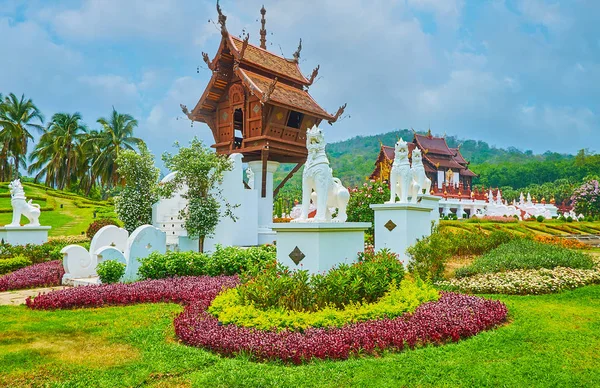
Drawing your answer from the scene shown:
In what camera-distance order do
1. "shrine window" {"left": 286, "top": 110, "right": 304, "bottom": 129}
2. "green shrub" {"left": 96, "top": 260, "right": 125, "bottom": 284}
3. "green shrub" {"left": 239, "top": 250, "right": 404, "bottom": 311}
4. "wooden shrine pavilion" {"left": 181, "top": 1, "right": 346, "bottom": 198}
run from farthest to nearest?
"shrine window" {"left": 286, "top": 110, "right": 304, "bottom": 129} < "wooden shrine pavilion" {"left": 181, "top": 1, "right": 346, "bottom": 198} < "green shrub" {"left": 96, "top": 260, "right": 125, "bottom": 284} < "green shrub" {"left": 239, "top": 250, "right": 404, "bottom": 311}

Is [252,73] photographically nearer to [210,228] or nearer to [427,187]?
[210,228]

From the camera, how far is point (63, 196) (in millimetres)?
32500

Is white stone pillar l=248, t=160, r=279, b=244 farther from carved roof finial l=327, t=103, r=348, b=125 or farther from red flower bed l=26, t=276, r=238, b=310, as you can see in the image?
red flower bed l=26, t=276, r=238, b=310

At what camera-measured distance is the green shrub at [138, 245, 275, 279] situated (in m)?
9.30

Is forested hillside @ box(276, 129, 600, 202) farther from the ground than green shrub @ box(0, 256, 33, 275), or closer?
farther from the ground

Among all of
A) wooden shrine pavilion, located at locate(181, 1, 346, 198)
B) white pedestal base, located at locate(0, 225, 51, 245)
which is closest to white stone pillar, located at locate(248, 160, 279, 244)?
wooden shrine pavilion, located at locate(181, 1, 346, 198)

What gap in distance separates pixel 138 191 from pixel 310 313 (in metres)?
10.1

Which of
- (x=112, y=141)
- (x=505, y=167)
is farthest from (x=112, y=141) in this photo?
(x=505, y=167)

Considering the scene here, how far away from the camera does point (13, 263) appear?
12.0m

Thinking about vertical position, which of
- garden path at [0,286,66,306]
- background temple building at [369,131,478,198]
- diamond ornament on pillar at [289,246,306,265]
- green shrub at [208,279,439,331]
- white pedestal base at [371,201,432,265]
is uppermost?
background temple building at [369,131,478,198]

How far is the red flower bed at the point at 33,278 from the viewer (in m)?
9.59

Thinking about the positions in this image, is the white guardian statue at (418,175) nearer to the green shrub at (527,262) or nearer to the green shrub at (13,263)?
the green shrub at (527,262)

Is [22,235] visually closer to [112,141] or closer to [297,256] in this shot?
[297,256]

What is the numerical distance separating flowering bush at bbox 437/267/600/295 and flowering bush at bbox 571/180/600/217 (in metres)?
29.5
